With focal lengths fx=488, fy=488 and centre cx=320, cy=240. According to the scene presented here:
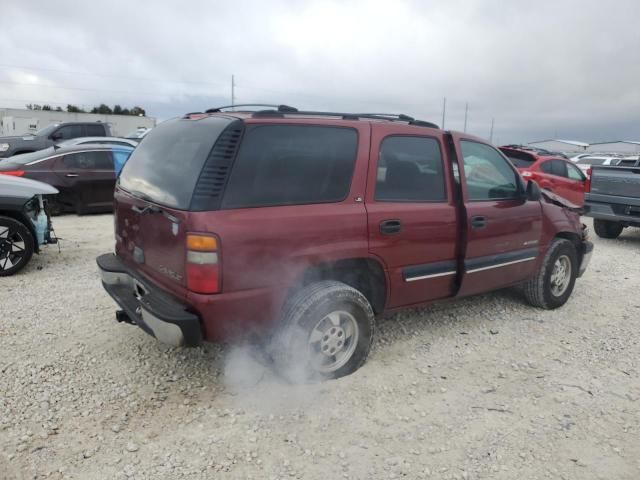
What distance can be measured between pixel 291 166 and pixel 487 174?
2.01 metres

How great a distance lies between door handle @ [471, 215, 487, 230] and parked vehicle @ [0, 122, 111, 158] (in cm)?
1360

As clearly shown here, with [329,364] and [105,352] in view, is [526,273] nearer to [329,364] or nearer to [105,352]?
[329,364]

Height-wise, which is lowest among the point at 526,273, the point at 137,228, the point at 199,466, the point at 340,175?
the point at 199,466

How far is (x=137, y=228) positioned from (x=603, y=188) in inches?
321

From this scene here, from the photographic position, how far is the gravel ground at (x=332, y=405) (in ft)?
8.30

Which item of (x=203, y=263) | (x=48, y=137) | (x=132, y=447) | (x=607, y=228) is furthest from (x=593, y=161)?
(x=132, y=447)

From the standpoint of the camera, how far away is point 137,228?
3.26 m

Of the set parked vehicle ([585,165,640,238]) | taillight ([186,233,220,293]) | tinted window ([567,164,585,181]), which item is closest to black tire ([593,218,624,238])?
parked vehicle ([585,165,640,238])

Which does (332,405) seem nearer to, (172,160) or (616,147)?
(172,160)

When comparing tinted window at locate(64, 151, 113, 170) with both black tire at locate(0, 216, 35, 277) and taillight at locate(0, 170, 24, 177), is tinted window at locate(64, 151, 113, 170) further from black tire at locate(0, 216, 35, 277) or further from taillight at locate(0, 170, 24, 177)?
black tire at locate(0, 216, 35, 277)

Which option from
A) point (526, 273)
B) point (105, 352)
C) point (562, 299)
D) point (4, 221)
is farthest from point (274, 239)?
point (4, 221)

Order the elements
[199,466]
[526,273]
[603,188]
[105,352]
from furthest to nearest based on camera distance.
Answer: [603,188] < [526,273] < [105,352] < [199,466]

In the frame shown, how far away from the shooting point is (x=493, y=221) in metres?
4.00

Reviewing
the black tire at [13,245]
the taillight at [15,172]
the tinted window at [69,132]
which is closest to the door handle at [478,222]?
the black tire at [13,245]
